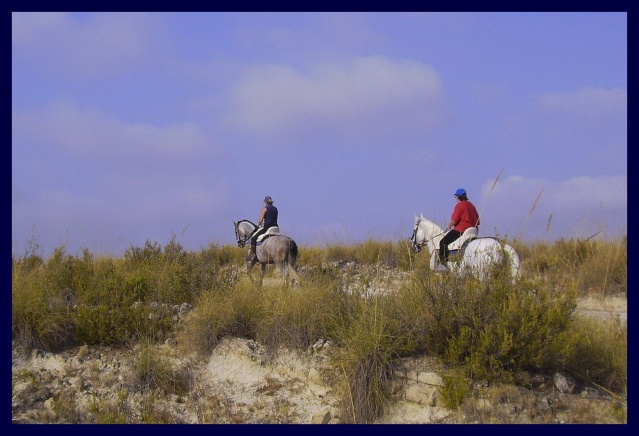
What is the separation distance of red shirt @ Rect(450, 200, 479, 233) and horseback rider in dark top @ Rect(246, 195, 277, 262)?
4.50m

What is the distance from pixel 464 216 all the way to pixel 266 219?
4834mm

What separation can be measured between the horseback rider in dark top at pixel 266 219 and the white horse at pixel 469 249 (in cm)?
329

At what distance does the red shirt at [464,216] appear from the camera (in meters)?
13.3

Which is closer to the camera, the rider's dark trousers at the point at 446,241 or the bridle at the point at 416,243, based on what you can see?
the rider's dark trousers at the point at 446,241

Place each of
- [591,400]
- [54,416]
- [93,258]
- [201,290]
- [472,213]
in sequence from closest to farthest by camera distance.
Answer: [591,400] → [54,416] → [201,290] → [472,213] → [93,258]

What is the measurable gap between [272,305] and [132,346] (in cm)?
214

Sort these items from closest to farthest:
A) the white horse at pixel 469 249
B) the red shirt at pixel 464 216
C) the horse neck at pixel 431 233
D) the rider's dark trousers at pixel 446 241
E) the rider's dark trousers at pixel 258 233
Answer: the white horse at pixel 469 249
the red shirt at pixel 464 216
the rider's dark trousers at pixel 446 241
the horse neck at pixel 431 233
the rider's dark trousers at pixel 258 233

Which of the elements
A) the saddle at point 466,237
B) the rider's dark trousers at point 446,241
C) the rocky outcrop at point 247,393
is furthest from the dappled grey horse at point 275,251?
the rocky outcrop at point 247,393

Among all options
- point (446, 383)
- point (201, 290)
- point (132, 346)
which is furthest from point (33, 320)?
point (446, 383)

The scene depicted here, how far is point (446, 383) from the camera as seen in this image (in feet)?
26.3

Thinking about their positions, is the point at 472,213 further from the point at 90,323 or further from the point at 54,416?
the point at 54,416

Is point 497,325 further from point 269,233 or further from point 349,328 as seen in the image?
point 269,233

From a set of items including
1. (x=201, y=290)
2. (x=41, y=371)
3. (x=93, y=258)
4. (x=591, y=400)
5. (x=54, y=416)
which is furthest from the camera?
(x=93, y=258)

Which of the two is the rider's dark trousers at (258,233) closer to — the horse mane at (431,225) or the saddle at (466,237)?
the horse mane at (431,225)
